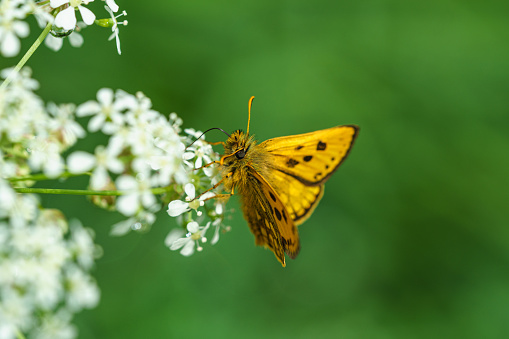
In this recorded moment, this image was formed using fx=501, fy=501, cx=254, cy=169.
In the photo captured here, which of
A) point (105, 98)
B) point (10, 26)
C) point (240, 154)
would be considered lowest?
point (240, 154)

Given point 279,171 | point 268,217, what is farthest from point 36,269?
point 279,171

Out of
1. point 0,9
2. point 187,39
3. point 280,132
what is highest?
point 187,39

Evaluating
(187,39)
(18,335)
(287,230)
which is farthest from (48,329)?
(187,39)

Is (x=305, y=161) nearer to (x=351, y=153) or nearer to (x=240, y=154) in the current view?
(x=240, y=154)

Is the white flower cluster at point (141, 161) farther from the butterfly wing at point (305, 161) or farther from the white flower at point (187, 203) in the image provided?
the butterfly wing at point (305, 161)

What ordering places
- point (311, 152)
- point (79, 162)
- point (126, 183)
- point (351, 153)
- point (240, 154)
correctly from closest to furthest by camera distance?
point (79, 162), point (126, 183), point (240, 154), point (311, 152), point (351, 153)

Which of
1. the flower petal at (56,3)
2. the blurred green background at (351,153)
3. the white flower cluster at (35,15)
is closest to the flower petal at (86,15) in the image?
the white flower cluster at (35,15)

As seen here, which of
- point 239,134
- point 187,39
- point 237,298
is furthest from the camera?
point 187,39

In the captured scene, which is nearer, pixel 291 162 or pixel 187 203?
pixel 187 203

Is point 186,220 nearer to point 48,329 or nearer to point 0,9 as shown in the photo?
point 48,329
